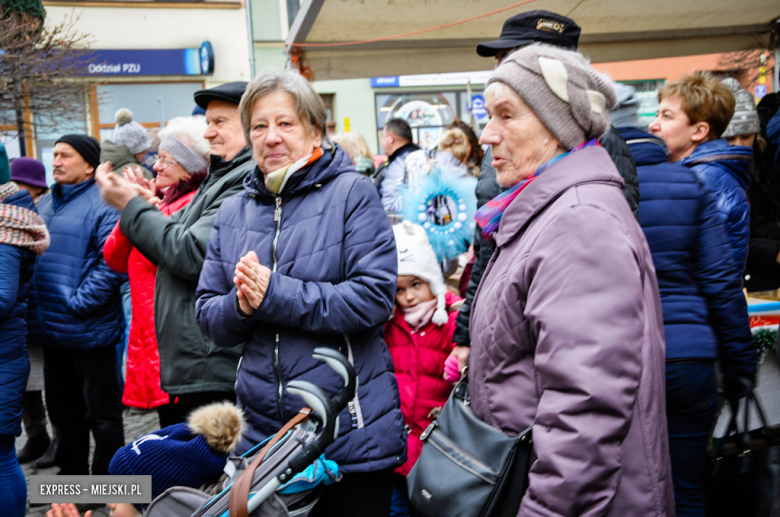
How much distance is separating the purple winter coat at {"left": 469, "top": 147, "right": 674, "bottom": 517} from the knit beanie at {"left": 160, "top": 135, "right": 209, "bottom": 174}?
1.98 metres

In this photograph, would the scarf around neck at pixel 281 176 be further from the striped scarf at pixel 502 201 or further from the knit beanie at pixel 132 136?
the knit beanie at pixel 132 136

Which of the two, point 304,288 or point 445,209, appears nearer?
point 304,288

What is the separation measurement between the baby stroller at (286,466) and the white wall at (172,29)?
48.7ft

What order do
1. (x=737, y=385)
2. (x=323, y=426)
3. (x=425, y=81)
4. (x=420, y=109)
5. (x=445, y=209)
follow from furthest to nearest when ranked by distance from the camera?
(x=420, y=109) < (x=425, y=81) < (x=445, y=209) < (x=737, y=385) < (x=323, y=426)

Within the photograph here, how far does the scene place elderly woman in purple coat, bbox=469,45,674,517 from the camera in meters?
1.16

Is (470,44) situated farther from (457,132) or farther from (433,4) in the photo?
(457,132)

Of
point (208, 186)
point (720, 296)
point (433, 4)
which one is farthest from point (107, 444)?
point (433, 4)

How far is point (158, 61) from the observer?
1527 centimetres

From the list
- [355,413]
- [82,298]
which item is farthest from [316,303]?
[82,298]

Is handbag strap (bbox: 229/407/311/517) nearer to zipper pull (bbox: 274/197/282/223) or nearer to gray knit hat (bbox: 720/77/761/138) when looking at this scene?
zipper pull (bbox: 274/197/282/223)

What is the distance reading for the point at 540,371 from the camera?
1230 millimetres

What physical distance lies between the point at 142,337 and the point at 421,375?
4.52ft

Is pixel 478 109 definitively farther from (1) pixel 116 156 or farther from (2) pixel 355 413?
(2) pixel 355 413

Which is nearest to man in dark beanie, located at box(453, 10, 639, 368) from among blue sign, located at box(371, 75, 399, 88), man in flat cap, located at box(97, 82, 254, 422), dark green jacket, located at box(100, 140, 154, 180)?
man in flat cap, located at box(97, 82, 254, 422)
